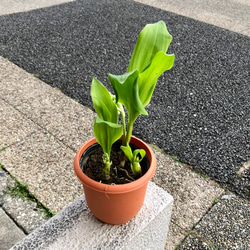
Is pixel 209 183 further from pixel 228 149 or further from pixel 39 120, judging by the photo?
pixel 39 120

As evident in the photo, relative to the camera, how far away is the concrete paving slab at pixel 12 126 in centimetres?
246

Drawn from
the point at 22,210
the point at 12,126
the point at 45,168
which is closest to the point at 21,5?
the point at 12,126

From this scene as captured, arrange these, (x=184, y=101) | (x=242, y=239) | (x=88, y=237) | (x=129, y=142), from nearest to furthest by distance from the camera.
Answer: (x=88, y=237), (x=129, y=142), (x=242, y=239), (x=184, y=101)

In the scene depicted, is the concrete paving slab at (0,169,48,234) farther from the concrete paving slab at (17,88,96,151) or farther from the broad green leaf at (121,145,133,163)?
the broad green leaf at (121,145,133,163)

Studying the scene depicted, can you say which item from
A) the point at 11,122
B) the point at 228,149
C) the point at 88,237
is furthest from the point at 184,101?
the point at 88,237

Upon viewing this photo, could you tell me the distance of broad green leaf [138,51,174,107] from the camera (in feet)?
3.52

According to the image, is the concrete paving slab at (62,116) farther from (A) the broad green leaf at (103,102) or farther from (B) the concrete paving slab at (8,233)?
(A) the broad green leaf at (103,102)

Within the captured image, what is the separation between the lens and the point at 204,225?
1.89 m

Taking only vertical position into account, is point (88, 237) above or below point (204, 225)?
above

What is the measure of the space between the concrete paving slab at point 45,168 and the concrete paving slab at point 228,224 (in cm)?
89

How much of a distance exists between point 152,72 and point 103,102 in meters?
0.23

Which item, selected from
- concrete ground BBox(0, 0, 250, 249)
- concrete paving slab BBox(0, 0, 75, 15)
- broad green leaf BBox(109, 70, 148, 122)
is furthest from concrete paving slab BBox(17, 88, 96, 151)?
concrete paving slab BBox(0, 0, 75, 15)

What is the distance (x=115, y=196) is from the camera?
1.21m

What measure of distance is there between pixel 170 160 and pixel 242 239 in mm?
795
